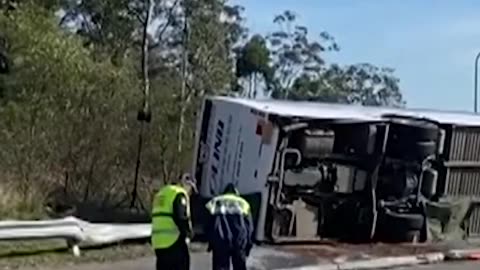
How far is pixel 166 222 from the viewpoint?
11.4m

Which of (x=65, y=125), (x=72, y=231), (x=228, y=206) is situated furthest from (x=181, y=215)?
(x=65, y=125)

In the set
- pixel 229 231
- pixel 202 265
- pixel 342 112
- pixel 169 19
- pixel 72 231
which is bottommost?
pixel 202 265

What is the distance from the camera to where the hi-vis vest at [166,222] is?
11.4 metres

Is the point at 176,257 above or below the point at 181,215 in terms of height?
below

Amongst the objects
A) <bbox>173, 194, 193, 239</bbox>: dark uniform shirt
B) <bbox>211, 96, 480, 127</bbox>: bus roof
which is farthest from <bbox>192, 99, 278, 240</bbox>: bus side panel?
<bbox>173, 194, 193, 239</bbox>: dark uniform shirt

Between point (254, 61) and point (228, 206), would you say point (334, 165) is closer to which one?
point (228, 206)

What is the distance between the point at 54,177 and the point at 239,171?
4514 mm

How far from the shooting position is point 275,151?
649 inches

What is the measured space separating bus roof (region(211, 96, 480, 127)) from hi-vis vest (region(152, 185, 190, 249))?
517 cm

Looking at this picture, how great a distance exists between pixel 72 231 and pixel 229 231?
146 inches

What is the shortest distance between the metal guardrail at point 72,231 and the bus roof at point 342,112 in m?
2.50

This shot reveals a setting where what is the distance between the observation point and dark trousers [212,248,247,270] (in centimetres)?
1186

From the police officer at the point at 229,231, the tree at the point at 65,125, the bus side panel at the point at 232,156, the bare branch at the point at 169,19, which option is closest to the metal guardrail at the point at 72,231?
the bus side panel at the point at 232,156

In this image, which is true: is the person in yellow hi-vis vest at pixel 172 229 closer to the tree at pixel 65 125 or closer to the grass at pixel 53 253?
the grass at pixel 53 253
